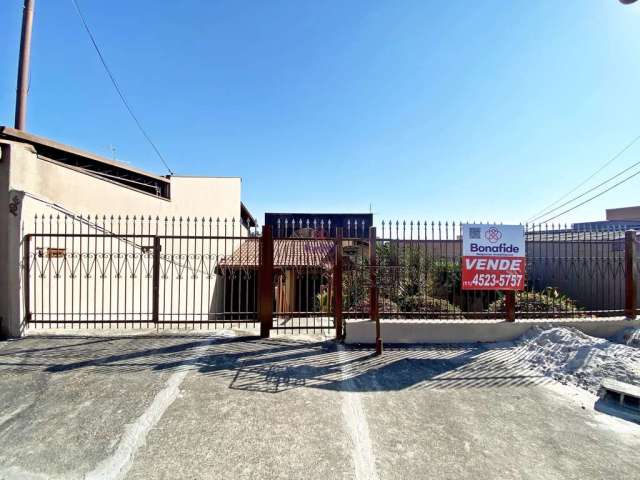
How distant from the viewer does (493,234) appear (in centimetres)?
602

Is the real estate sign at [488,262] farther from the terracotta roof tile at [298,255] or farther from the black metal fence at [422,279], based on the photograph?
the terracotta roof tile at [298,255]

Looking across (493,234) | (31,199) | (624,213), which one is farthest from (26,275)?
(624,213)

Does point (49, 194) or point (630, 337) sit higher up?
point (49, 194)

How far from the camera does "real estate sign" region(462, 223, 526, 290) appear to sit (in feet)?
19.5

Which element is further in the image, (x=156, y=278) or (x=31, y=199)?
(x=156, y=278)

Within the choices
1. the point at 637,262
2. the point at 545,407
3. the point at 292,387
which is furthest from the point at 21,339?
the point at 637,262

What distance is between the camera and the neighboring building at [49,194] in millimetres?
5613

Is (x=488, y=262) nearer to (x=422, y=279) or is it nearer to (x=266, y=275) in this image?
(x=422, y=279)

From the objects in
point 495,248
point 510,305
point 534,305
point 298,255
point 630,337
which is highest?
point 495,248

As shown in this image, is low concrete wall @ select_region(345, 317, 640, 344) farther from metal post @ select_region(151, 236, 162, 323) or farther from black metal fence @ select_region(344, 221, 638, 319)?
metal post @ select_region(151, 236, 162, 323)

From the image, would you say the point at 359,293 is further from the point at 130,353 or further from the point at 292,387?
the point at 130,353

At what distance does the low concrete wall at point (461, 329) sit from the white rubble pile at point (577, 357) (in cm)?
26

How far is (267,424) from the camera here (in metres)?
3.26

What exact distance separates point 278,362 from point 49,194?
5.89 m
